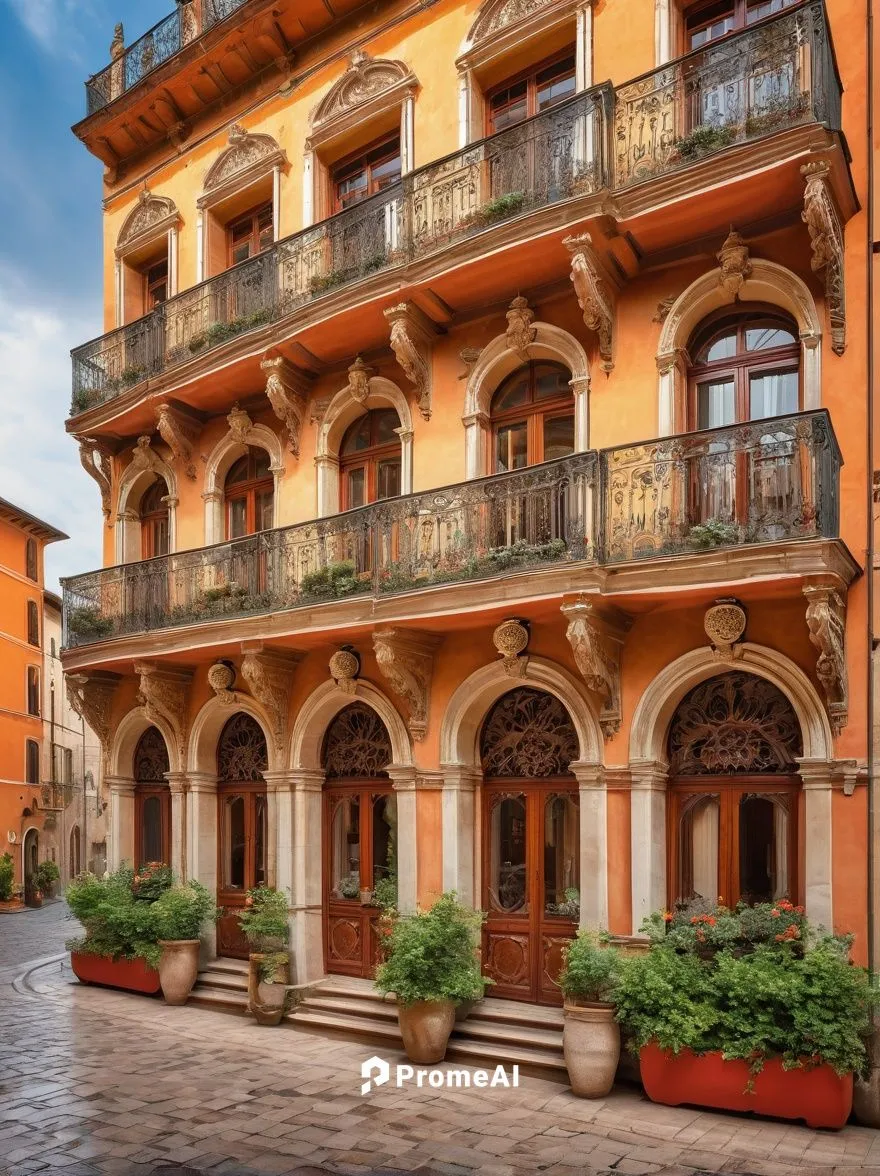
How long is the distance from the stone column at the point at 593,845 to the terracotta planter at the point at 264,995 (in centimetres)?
415

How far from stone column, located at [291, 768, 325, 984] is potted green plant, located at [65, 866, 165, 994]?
7.15ft

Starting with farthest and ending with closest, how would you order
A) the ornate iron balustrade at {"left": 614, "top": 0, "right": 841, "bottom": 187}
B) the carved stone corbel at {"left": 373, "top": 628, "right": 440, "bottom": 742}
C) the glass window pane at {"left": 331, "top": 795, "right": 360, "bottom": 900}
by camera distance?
the glass window pane at {"left": 331, "top": 795, "right": 360, "bottom": 900}, the carved stone corbel at {"left": 373, "top": 628, "right": 440, "bottom": 742}, the ornate iron balustrade at {"left": 614, "top": 0, "right": 841, "bottom": 187}

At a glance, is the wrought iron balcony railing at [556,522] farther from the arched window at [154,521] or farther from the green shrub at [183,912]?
the green shrub at [183,912]

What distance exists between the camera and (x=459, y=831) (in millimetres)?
11539

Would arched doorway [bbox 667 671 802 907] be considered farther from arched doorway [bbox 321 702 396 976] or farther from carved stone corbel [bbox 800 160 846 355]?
arched doorway [bbox 321 702 396 976]

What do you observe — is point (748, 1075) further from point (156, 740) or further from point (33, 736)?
point (33, 736)

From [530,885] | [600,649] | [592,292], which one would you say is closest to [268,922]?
[530,885]

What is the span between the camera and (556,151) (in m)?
10.9

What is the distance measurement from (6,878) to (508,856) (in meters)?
22.4

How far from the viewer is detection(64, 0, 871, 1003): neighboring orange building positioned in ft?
31.0

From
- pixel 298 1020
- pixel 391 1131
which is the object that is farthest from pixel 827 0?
pixel 298 1020

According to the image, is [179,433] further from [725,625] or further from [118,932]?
[725,625]

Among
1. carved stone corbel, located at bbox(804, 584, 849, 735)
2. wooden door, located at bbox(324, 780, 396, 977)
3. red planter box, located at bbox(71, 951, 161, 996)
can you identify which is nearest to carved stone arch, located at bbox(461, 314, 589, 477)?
carved stone corbel, located at bbox(804, 584, 849, 735)

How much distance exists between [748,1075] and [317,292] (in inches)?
387
